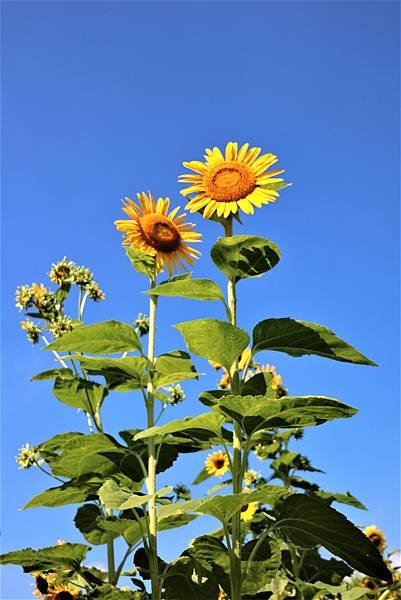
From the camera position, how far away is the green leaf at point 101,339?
275 centimetres

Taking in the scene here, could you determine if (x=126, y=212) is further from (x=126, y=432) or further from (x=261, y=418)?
(x=261, y=418)

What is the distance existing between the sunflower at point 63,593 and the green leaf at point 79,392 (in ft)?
2.94

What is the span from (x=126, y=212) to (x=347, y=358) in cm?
137

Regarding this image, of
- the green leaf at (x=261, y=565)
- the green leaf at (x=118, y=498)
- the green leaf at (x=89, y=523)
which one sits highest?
the green leaf at (x=89, y=523)

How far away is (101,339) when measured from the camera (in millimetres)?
2857

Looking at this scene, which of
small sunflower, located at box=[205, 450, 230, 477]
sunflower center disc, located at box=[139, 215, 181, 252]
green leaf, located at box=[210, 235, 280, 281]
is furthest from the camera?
small sunflower, located at box=[205, 450, 230, 477]

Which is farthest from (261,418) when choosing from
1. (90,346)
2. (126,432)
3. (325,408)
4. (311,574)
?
(311,574)

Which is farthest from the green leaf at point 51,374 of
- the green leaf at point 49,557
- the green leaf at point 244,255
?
the green leaf at point 244,255

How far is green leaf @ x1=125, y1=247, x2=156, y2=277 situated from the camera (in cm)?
320

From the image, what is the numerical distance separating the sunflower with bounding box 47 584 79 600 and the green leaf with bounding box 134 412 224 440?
1.69 metres

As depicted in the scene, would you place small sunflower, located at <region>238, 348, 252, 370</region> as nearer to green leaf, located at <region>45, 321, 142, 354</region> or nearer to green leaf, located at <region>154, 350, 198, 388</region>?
green leaf, located at <region>154, 350, 198, 388</region>

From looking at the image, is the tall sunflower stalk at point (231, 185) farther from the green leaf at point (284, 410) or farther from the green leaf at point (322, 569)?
the green leaf at point (322, 569)

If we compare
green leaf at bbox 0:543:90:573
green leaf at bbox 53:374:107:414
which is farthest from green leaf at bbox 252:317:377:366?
green leaf at bbox 53:374:107:414

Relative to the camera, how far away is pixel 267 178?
8.75ft
